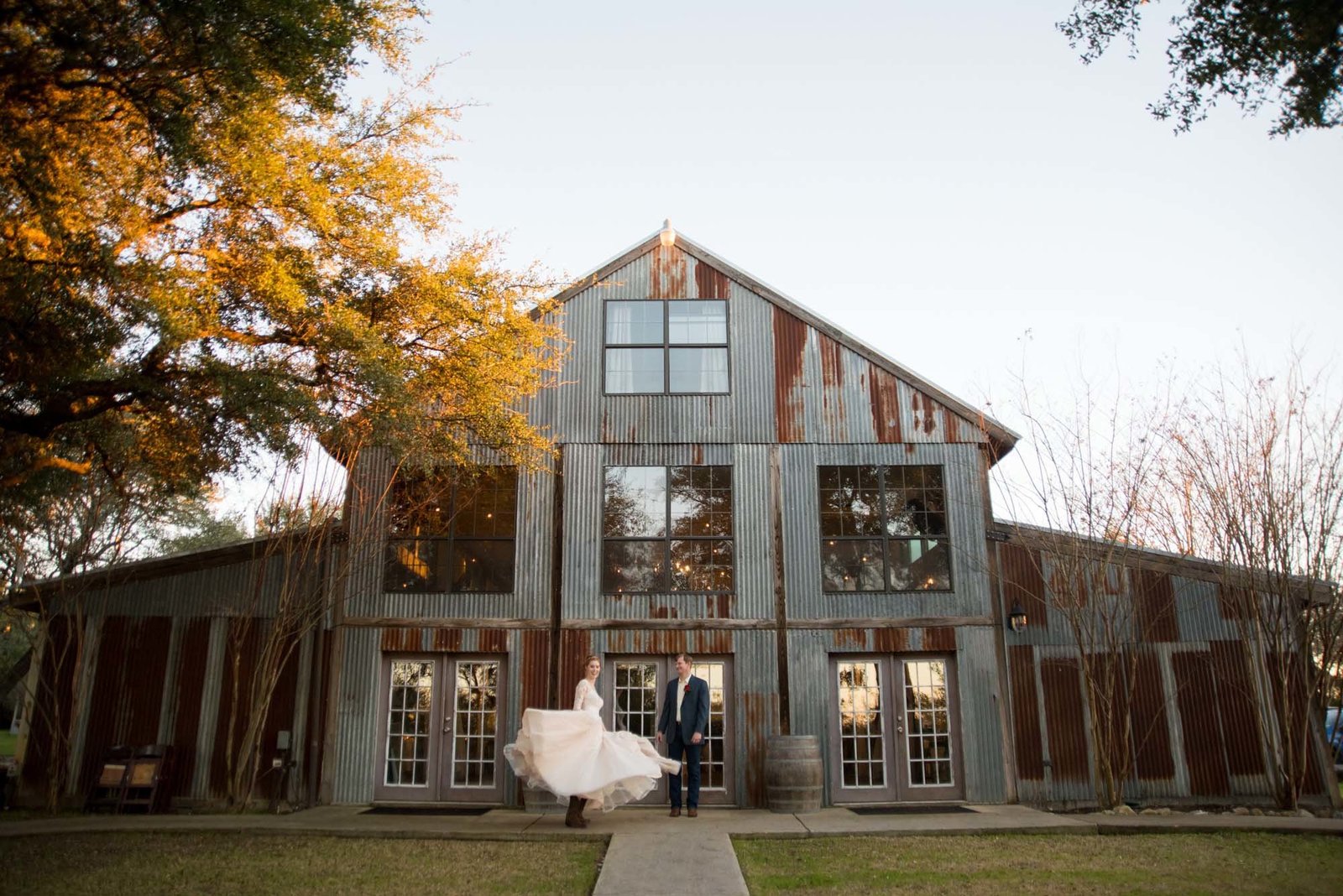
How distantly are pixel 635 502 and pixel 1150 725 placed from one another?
753 centimetres

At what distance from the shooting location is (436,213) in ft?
38.0

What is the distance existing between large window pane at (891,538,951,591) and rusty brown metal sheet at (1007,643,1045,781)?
1.34m

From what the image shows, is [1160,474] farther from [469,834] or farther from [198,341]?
[198,341]

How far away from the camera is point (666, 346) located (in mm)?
14141

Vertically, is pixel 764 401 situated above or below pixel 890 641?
above

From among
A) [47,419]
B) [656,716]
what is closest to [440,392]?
[47,419]

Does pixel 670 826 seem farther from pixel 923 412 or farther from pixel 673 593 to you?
pixel 923 412

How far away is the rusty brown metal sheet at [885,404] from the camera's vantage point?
1374cm

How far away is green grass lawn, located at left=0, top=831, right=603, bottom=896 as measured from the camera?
7.39m

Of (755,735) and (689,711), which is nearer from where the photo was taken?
(689,711)

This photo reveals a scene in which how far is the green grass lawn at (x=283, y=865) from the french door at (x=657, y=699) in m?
3.56

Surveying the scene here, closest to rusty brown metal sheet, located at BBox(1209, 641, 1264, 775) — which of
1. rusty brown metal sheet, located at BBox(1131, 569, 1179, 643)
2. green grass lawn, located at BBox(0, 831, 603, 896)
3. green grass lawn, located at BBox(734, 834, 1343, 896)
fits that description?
rusty brown metal sheet, located at BBox(1131, 569, 1179, 643)

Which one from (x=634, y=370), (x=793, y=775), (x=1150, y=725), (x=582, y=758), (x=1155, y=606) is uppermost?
(x=634, y=370)

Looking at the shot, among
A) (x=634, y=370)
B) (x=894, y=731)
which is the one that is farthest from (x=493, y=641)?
(x=894, y=731)
